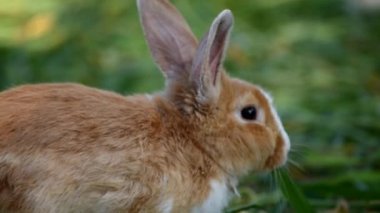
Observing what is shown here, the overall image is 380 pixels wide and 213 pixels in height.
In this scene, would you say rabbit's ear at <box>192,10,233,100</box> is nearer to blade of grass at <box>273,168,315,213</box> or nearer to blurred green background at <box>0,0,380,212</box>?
blade of grass at <box>273,168,315,213</box>

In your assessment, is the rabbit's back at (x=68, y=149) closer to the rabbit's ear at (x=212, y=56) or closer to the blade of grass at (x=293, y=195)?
the rabbit's ear at (x=212, y=56)

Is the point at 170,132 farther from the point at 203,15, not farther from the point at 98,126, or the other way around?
the point at 203,15

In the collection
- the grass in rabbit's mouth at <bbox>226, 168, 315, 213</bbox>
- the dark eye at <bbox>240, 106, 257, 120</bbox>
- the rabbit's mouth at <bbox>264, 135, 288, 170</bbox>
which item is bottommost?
the grass in rabbit's mouth at <bbox>226, 168, 315, 213</bbox>

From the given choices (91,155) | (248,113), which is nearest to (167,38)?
(248,113)

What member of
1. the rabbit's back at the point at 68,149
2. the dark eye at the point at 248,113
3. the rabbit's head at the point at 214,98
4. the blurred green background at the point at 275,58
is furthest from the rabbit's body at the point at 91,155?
the blurred green background at the point at 275,58

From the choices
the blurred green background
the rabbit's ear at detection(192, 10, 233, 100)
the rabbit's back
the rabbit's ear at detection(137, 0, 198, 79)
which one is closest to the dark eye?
the rabbit's ear at detection(192, 10, 233, 100)

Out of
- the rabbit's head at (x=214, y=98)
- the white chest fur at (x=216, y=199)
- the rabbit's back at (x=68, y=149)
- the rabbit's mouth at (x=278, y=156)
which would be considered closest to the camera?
the rabbit's back at (x=68, y=149)
